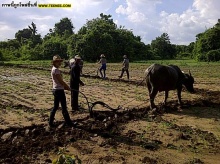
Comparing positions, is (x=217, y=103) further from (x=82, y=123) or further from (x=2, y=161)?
(x=2, y=161)

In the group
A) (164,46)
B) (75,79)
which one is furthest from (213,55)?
(75,79)

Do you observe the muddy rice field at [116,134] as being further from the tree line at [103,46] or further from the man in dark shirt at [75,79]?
the tree line at [103,46]

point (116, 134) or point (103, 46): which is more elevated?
point (103, 46)

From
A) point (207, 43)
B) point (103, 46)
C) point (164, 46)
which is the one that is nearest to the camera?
point (103, 46)

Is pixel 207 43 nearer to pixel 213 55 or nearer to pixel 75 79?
pixel 213 55

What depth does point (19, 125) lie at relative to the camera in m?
7.89

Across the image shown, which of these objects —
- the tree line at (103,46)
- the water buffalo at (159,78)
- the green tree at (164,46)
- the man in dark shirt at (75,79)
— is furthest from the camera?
the green tree at (164,46)

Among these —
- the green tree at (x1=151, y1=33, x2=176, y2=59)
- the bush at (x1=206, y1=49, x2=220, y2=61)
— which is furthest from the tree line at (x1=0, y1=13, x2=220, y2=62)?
the green tree at (x1=151, y1=33, x2=176, y2=59)

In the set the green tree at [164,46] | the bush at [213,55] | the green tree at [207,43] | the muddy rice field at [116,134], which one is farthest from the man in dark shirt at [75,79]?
the green tree at [164,46]

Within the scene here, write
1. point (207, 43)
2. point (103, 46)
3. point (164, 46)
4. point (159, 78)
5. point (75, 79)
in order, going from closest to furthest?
point (75, 79) → point (159, 78) → point (103, 46) → point (207, 43) → point (164, 46)

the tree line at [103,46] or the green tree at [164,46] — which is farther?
the green tree at [164,46]

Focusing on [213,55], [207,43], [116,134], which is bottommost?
[116,134]

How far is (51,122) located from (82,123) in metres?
0.87

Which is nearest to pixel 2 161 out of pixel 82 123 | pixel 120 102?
pixel 82 123
